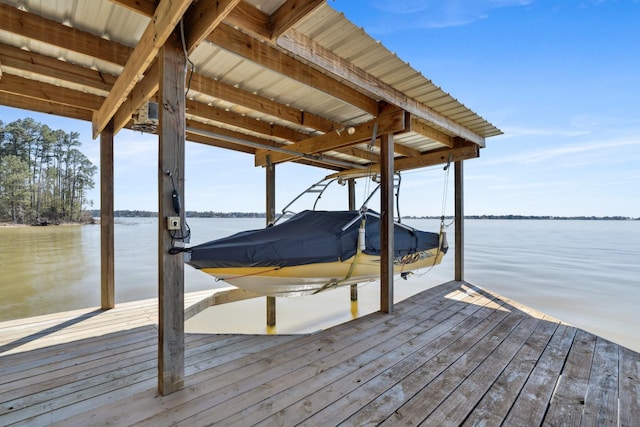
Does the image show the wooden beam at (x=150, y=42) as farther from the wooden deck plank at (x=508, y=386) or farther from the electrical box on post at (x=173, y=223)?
the wooden deck plank at (x=508, y=386)

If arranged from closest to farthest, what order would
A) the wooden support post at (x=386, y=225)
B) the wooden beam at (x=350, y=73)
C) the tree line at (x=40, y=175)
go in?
1. the wooden beam at (x=350, y=73)
2. the wooden support post at (x=386, y=225)
3. the tree line at (x=40, y=175)

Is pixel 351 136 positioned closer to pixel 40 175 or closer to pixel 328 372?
pixel 328 372

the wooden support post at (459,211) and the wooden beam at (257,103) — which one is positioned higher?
the wooden beam at (257,103)

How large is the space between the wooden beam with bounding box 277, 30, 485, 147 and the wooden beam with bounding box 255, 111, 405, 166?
0.18 metres

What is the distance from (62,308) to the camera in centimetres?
534

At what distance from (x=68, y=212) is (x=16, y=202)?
4436 millimetres

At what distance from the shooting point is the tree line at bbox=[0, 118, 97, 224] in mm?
25828

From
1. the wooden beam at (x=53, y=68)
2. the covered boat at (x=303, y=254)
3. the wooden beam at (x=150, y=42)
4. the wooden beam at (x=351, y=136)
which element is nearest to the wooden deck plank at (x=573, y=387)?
the covered boat at (x=303, y=254)

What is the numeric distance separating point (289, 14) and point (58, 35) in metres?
1.64

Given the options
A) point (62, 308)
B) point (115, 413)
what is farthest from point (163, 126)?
point (62, 308)

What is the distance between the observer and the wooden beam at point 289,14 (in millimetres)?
1488

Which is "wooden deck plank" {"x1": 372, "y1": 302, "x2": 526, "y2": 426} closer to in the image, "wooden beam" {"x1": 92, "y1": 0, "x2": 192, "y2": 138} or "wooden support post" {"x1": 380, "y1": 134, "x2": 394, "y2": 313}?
"wooden support post" {"x1": 380, "y1": 134, "x2": 394, "y2": 313}

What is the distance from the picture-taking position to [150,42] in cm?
164

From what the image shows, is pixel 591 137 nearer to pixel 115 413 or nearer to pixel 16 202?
pixel 115 413
